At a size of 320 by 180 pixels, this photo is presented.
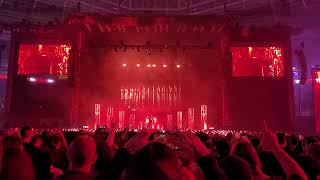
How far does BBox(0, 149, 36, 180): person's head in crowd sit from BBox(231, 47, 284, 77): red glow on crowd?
54.9 feet

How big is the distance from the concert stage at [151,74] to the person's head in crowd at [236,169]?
50.9 feet

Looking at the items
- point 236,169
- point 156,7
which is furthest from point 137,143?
point 156,7

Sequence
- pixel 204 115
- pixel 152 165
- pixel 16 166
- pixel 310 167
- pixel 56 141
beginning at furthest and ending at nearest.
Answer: pixel 204 115 → pixel 56 141 → pixel 16 166 → pixel 310 167 → pixel 152 165

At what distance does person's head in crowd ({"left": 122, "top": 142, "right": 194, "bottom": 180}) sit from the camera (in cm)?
155

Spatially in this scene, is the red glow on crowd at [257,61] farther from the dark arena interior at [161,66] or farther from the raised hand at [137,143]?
the raised hand at [137,143]

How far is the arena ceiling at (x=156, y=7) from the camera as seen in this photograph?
20.2 meters

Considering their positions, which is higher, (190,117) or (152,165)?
(152,165)

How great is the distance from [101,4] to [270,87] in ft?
35.5

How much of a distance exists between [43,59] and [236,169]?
18.6m

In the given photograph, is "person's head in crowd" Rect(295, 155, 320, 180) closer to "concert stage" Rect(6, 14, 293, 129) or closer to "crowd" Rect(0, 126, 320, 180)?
"crowd" Rect(0, 126, 320, 180)

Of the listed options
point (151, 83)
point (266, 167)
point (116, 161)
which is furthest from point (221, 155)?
point (151, 83)

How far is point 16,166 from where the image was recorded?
10.5 ft

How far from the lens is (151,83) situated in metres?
21.2

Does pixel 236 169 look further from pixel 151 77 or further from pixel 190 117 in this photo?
pixel 151 77
